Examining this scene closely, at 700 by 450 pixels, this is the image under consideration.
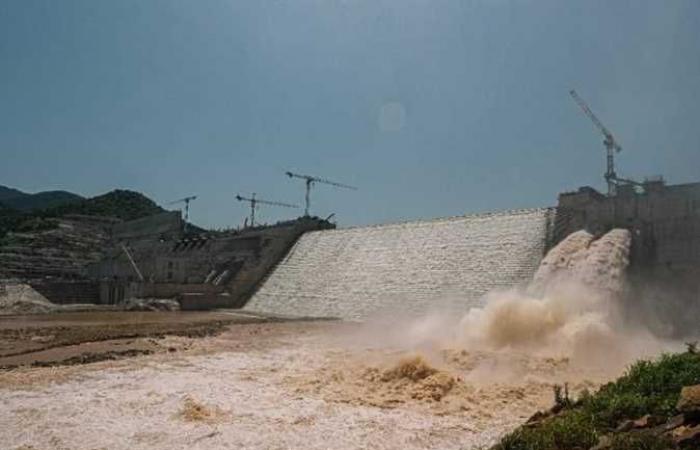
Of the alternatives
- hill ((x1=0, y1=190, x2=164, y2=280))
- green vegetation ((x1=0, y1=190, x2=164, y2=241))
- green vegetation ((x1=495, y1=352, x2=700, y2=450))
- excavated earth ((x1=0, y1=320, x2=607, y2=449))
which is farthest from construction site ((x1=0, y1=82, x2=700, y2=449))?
green vegetation ((x1=0, y1=190, x2=164, y2=241))

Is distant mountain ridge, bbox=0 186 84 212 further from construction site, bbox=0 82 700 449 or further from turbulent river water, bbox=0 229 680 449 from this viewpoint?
turbulent river water, bbox=0 229 680 449

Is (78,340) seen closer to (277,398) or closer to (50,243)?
(277,398)

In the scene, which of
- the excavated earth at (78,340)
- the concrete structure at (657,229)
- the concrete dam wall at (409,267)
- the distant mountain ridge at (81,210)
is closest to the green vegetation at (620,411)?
the excavated earth at (78,340)

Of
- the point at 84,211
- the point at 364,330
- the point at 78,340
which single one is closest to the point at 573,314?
the point at 364,330

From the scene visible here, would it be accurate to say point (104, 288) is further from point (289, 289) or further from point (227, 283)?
point (289, 289)

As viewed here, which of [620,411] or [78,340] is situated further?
[78,340]

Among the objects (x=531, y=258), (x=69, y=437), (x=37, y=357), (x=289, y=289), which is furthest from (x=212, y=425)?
(x=289, y=289)
